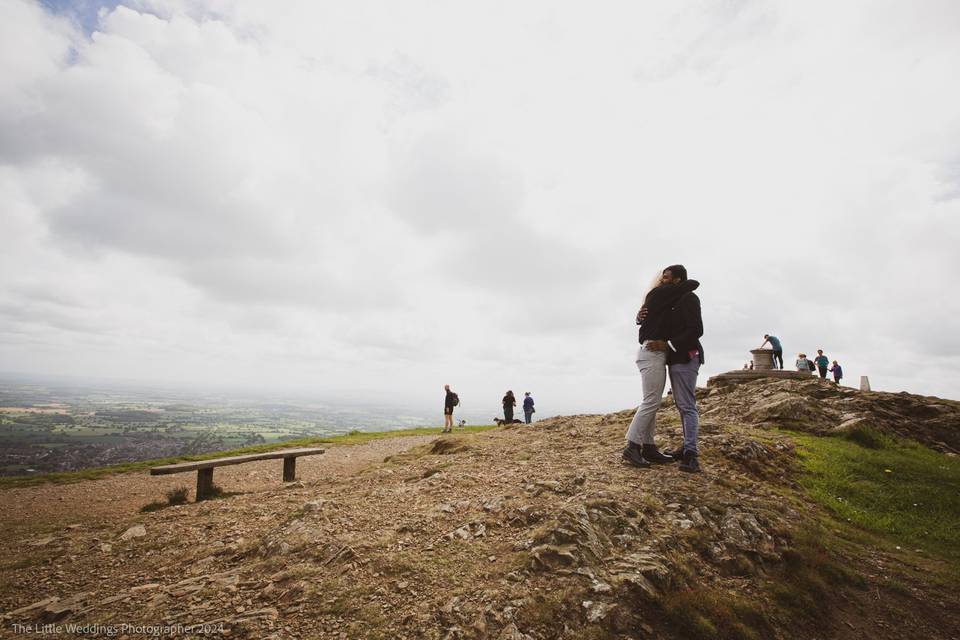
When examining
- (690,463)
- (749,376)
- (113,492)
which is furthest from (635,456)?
(749,376)

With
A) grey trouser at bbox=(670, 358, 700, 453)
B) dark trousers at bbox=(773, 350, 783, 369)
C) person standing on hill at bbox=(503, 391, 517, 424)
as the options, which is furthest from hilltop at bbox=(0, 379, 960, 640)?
person standing on hill at bbox=(503, 391, 517, 424)

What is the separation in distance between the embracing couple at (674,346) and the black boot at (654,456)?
40 centimetres

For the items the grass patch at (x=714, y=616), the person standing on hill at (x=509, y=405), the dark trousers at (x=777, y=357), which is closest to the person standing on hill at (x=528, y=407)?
the person standing on hill at (x=509, y=405)

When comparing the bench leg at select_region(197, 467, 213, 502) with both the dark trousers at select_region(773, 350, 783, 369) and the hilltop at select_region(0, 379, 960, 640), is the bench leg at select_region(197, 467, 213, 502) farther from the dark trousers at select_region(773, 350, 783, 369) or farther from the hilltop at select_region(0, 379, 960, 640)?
the dark trousers at select_region(773, 350, 783, 369)

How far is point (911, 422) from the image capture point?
14.7 meters

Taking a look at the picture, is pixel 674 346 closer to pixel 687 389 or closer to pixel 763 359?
pixel 687 389

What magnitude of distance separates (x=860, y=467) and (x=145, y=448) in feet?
271

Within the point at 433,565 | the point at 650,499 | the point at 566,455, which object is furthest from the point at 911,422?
the point at 433,565

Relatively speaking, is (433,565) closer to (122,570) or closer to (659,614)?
(659,614)

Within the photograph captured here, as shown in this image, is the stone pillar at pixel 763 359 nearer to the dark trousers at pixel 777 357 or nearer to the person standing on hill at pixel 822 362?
the dark trousers at pixel 777 357

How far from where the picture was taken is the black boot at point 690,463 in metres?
7.36

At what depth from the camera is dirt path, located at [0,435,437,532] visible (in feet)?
27.1

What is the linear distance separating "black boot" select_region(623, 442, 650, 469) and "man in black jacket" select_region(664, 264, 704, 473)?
72 centimetres

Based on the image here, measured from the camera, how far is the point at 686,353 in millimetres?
7000
